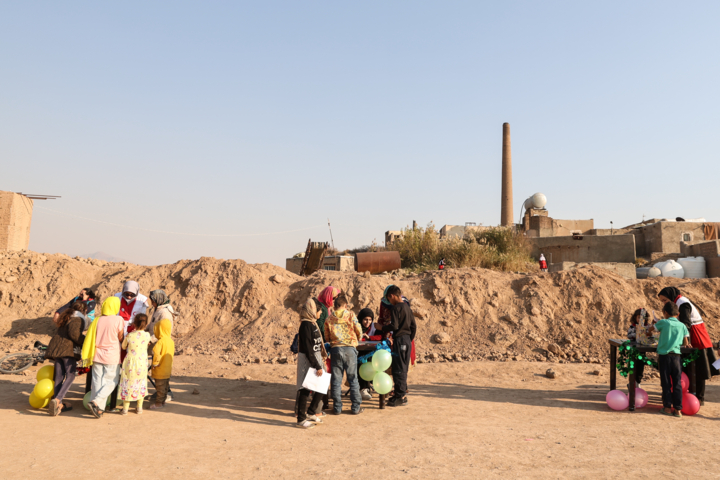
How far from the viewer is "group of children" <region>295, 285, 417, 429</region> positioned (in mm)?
5523

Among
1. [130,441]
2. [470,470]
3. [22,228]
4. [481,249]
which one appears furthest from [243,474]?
[22,228]

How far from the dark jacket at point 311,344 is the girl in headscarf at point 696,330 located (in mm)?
4541

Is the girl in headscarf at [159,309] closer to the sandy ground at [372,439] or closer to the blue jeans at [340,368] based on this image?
the sandy ground at [372,439]

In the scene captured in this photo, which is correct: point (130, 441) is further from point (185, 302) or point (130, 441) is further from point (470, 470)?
point (185, 302)

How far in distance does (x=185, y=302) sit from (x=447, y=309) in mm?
7388

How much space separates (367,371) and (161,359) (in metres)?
2.81

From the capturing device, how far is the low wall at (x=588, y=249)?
22.8 metres

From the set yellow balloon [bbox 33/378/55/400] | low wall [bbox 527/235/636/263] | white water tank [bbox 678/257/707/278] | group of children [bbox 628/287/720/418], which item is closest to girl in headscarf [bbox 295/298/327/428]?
yellow balloon [bbox 33/378/55/400]

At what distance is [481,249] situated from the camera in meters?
17.5

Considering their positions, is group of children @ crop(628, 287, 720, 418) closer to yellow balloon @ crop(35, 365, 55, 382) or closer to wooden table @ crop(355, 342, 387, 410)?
wooden table @ crop(355, 342, 387, 410)

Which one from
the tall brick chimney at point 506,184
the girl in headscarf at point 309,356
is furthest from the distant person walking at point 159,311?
the tall brick chimney at point 506,184

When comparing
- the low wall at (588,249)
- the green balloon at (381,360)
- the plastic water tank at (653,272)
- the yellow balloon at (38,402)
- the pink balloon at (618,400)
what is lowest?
the yellow balloon at (38,402)

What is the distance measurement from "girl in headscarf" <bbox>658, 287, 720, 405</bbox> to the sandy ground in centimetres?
56

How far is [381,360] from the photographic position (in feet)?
20.4
